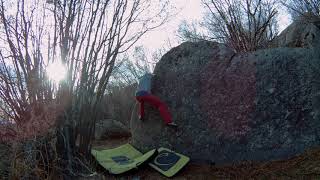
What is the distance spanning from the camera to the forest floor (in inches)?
201

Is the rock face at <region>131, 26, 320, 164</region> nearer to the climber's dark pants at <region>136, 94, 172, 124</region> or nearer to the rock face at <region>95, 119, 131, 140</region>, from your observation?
the climber's dark pants at <region>136, 94, 172, 124</region>

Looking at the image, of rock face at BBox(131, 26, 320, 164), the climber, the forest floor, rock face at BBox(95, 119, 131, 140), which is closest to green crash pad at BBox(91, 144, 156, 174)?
the forest floor

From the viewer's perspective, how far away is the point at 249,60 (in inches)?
266

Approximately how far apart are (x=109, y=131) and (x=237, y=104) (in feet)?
23.2

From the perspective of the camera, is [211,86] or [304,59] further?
[211,86]

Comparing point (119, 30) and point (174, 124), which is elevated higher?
point (119, 30)

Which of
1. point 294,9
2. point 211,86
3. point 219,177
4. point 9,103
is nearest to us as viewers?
point 9,103

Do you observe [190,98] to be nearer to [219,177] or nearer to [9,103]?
[219,177]

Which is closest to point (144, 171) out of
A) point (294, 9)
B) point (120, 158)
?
point (120, 158)

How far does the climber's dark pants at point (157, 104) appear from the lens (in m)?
7.02

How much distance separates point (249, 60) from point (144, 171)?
2641 millimetres

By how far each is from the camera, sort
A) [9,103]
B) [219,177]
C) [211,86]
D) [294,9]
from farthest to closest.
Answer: [294,9] < [211,86] < [219,177] < [9,103]

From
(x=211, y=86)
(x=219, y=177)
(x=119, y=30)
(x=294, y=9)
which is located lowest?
(x=219, y=177)

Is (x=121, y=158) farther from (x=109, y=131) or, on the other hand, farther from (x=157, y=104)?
(x=109, y=131)
